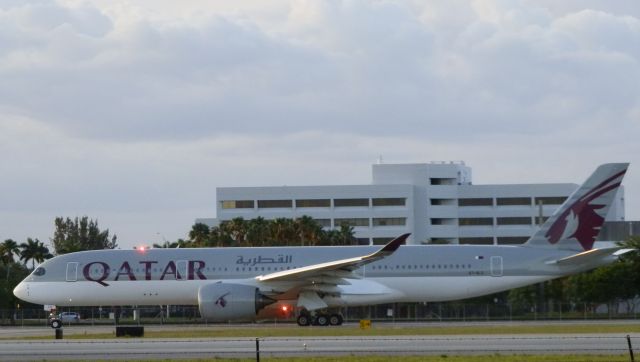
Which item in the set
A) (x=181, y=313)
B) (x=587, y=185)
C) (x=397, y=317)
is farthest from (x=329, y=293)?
(x=181, y=313)

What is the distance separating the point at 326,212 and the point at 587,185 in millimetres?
73996

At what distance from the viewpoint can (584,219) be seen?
169 ft

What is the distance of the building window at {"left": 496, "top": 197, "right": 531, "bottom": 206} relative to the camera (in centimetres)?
12562

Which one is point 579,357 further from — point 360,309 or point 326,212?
point 326,212

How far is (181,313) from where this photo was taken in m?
70.7

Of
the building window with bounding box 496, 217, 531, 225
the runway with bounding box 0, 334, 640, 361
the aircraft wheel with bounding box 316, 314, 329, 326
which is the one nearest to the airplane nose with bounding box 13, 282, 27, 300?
the aircraft wheel with bounding box 316, 314, 329, 326

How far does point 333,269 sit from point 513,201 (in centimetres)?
8079

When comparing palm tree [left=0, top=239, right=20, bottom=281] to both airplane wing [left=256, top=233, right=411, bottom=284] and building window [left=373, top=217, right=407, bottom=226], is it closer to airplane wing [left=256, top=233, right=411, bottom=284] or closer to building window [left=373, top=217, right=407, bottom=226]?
building window [left=373, top=217, right=407, bottom=226]

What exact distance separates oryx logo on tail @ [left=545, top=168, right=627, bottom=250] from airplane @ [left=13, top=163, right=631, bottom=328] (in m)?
0.04

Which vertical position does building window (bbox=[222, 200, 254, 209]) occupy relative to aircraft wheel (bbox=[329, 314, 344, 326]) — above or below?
above

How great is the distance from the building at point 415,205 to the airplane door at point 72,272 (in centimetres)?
7158

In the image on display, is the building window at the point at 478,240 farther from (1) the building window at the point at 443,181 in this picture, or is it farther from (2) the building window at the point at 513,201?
(1) the building window at the point at 443,181

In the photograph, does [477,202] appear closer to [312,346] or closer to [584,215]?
[584,215]

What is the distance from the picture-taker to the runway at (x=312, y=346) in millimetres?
30656
